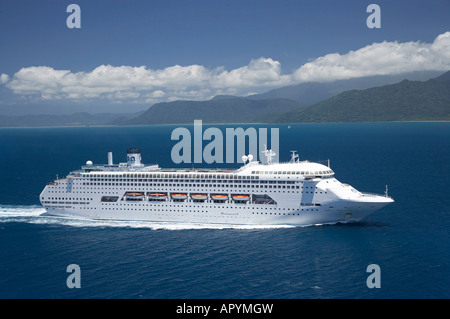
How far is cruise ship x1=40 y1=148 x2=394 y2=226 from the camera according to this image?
5397 centimetres

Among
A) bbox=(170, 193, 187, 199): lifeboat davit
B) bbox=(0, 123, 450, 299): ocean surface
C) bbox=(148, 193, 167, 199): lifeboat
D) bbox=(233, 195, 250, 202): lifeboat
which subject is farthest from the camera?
bbox=(148, 193, 167, 199): lifeboat

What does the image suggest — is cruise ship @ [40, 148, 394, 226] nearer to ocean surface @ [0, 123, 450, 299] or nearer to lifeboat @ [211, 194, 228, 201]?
lifeboat @ [211, 194, 228, 201]

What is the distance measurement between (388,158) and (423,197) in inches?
2119

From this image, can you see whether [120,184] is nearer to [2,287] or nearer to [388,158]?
[2,287]

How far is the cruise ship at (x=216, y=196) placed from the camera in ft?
177

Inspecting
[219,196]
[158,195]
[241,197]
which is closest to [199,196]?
[219,196]

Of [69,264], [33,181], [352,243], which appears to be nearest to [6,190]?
[33,181]

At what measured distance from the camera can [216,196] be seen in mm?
56781

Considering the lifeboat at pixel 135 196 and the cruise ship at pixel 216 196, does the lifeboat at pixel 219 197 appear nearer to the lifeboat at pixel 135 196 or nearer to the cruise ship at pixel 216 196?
the cruise ship at pixel 216 196

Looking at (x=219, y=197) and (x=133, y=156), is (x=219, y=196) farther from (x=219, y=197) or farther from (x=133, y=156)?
(x=133, y=156)

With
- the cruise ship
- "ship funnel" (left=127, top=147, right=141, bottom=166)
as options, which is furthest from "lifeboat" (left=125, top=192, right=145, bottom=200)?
"ship funnel" (left=127, top=147, right=141, bottom=166)

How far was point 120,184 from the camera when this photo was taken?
198 ft
